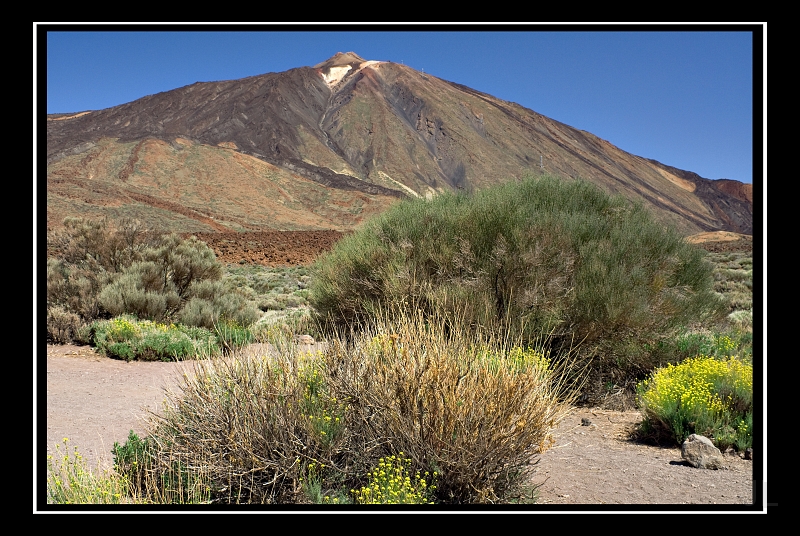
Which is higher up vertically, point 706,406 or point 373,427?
point 373,427

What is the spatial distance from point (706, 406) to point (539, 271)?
2.69 meters

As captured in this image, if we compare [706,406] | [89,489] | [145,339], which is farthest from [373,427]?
[145,339]

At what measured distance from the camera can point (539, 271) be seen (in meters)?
7.93

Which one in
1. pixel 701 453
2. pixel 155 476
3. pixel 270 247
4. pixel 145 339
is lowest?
pixel 701 453

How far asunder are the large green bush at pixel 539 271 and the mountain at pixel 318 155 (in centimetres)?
3781

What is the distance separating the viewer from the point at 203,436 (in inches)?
163

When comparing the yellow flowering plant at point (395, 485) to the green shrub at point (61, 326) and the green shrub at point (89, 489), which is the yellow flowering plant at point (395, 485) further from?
the green shrub at point (61, 326)

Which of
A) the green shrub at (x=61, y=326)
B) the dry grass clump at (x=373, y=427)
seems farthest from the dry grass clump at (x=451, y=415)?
the green shrub at (x=61, y=326)

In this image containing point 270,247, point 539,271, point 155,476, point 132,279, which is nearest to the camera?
point 155,476

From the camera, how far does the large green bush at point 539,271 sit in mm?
7711

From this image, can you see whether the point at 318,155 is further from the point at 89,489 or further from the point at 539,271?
the point at 89,489
